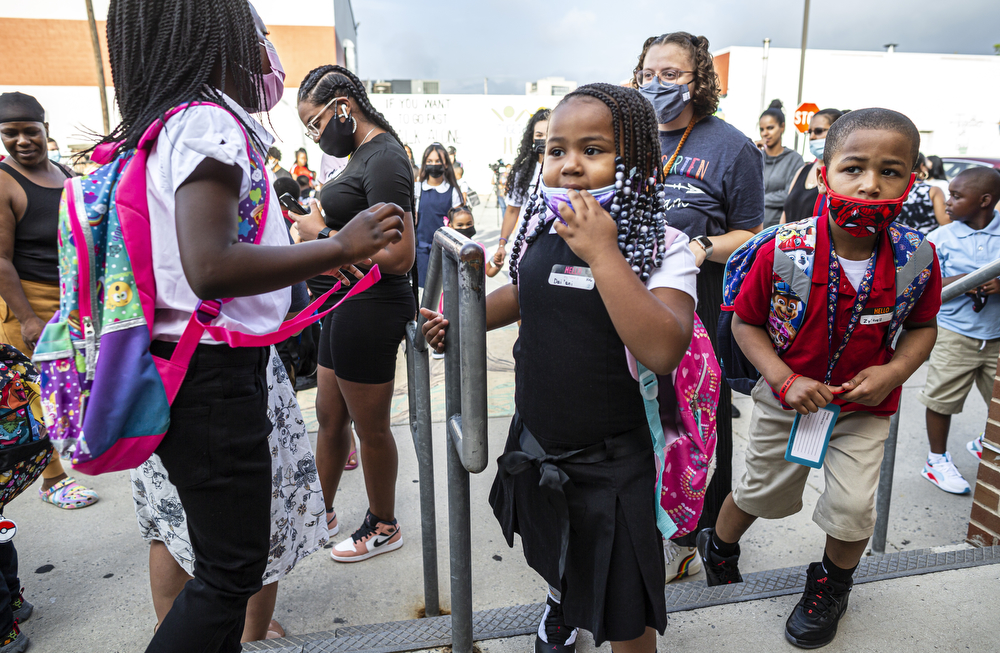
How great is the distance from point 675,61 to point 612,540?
174 cm

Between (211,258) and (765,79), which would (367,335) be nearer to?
(211,258)

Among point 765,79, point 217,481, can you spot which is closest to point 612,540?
point 217,481

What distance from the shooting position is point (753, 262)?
2.01 metres

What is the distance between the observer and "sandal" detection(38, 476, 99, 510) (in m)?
3.16

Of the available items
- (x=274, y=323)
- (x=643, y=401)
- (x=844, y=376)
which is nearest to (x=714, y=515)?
(x=844, y=376)

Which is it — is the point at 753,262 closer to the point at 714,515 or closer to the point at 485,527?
the point at 714,515

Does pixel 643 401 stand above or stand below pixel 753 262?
below

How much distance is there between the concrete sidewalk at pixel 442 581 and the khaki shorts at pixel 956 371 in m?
0.47

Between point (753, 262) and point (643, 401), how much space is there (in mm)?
803

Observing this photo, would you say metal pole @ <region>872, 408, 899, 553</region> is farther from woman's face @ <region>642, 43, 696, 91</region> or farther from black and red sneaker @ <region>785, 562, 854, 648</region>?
woman's face @ <region>642, 43, 696, 91</region>

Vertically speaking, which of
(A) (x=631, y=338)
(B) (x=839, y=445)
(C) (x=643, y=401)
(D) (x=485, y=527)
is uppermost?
(A) (x=631, y=338)

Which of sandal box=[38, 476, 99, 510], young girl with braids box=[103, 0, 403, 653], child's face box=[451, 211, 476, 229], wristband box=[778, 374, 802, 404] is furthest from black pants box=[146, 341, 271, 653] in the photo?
child's face box=[451, 211, 476, 229]

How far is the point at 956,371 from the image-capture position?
11.0 feet

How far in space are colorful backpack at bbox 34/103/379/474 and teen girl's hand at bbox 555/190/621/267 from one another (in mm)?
799
